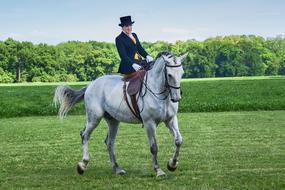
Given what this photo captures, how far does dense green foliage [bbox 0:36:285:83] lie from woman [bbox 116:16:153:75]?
7555 cm

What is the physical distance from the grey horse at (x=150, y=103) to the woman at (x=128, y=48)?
13.9 inches

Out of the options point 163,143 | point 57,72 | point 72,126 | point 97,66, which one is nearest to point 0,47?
point 57,72

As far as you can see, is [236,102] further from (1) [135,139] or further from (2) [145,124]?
(2) [145,124]

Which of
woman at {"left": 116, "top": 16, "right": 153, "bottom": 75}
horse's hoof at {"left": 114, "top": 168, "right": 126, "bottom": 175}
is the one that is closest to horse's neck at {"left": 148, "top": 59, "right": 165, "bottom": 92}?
woman at {"left": 116, "top": 16, "right": 153, "bottom": 75}

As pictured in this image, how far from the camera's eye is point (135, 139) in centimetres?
Result: 1527

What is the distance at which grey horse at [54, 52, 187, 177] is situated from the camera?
8.32 meters

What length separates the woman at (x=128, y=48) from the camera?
30.7 ft

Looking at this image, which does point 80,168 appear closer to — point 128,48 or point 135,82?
point 135,82

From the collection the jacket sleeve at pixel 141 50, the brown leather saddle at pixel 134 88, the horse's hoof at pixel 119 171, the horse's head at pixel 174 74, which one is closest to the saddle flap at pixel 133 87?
the brown leather saddle at pixel 134 88

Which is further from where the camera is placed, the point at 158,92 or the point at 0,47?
the point at 0,47

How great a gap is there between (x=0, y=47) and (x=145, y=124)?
90981mm

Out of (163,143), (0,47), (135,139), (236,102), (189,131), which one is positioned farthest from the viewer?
(0,47)

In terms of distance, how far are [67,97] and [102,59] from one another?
85.3 metres

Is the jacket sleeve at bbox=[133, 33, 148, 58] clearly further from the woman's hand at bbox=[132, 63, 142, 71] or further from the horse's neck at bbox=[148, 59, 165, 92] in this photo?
the horse's neck at bbox=[148, 59, 165, 92]
